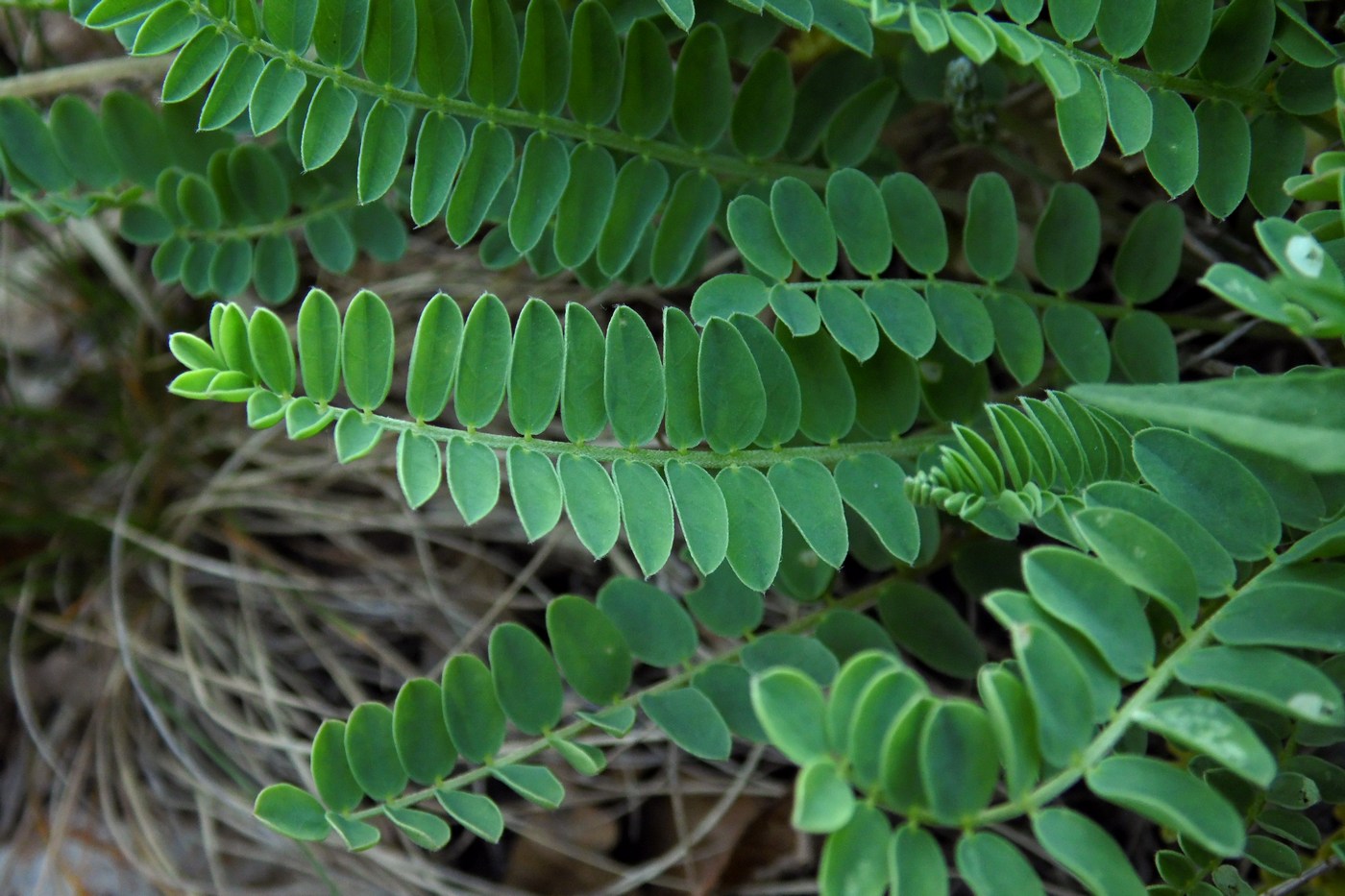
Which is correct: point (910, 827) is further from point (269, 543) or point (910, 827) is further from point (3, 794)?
point (3, 794)

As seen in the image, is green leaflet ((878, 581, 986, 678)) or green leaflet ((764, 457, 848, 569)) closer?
green leaflet ((764, 457, 848, 569))

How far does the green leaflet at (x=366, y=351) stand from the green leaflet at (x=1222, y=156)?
862mm

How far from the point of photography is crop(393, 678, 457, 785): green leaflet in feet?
3.71

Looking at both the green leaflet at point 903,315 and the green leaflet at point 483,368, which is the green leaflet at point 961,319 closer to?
the green leaflet at point 903,315

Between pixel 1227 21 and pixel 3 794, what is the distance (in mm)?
2450

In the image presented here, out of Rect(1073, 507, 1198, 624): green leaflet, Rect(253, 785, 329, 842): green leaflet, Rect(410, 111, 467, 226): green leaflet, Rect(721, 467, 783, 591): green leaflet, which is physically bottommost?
Rect(253, 785, 329, 842): green leaflet

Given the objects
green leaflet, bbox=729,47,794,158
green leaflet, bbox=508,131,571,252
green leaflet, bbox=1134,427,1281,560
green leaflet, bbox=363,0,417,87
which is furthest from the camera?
green leaflet, bbox=729,47,794,158

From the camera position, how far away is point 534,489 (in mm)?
1071

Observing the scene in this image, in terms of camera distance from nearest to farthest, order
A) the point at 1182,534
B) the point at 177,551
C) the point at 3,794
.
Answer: the point at 1182,534 → the point at 177,551 → the point at 3,794

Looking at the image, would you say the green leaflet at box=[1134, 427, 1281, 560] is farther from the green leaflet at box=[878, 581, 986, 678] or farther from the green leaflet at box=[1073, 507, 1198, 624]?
the green leaflet at box=[878, 581, 986, 678]

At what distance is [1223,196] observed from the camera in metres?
1.21

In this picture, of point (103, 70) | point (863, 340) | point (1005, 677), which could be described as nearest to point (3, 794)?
point (103, 70)

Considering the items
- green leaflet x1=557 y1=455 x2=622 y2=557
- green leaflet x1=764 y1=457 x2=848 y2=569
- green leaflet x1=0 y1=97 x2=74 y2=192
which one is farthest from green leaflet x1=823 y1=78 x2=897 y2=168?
green leaflet x1=0 y1=97 x2=74 y2=192

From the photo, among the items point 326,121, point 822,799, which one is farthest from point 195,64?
point 822,799
